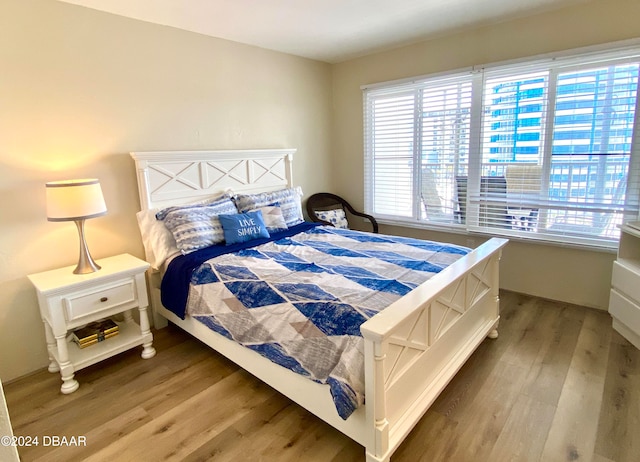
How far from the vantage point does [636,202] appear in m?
2.86

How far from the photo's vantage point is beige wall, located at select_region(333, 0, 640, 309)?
2.85m

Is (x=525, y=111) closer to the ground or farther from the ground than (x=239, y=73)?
closer to the ground

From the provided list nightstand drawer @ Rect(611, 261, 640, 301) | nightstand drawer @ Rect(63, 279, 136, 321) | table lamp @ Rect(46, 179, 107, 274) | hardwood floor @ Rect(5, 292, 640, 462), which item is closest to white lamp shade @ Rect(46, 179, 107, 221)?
table lamp @ Rect(46, 179, 107, 274)

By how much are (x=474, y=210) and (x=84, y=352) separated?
3483 millimetres

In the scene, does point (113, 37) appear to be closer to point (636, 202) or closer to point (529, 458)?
point (529, 458)

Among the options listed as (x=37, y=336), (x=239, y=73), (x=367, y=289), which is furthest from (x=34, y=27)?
(x=367, y=289)

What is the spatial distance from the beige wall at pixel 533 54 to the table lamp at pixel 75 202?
298 cm

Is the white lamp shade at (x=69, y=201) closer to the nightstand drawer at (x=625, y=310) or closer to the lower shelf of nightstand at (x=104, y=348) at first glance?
the lower shelf of nightstand at (x=104, y=348)

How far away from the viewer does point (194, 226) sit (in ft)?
9.23

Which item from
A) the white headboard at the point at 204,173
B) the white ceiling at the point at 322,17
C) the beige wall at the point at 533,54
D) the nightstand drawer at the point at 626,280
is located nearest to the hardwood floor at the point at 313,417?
the nightstand drawer at the point at 626,280

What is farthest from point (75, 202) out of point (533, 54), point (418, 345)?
point (533, 54)

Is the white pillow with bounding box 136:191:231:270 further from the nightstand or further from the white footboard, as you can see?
the white footboard

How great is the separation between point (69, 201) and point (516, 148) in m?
3.51

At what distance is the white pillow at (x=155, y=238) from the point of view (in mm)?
2828
